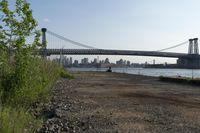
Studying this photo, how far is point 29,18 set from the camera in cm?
1109

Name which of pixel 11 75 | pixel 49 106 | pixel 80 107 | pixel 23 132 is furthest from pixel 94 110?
pixel 23 132

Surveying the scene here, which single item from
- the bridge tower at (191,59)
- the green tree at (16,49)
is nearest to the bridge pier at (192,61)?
the bridge tower at (191,59)

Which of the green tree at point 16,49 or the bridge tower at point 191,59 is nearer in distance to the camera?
the green tree at point 16,49

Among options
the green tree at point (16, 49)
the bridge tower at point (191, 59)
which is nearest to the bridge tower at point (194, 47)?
the bridge tower at point (191, 59)

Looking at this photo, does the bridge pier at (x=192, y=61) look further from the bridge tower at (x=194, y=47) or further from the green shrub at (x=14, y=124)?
the green shrub at (x=14, y=124)

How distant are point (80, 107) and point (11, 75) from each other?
2.61 metres

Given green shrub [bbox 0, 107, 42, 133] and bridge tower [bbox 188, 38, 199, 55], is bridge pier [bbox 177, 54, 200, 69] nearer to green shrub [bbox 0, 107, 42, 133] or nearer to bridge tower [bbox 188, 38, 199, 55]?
bridge tower [bbox 188, 38, 199, 55]

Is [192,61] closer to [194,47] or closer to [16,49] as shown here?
[194,47]

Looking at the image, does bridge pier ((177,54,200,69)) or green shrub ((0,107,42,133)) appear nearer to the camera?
green shrub ((0,107,42,133))

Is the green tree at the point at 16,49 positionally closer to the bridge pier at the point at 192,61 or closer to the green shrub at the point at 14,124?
the green shrub at the point at 14,124

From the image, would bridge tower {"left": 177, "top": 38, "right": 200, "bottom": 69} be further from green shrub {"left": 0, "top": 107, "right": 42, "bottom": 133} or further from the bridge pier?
green shrub {"left": 0, "top": 107, "right": 42, "bottom": 133}

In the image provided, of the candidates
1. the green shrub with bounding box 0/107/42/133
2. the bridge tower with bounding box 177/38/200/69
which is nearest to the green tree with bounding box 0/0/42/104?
the green shrub with bounding box 0/107/42/133

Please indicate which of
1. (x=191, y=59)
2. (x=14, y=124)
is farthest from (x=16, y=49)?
(x=191, y=59)

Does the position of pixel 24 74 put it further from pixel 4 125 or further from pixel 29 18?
pixel 4 125
